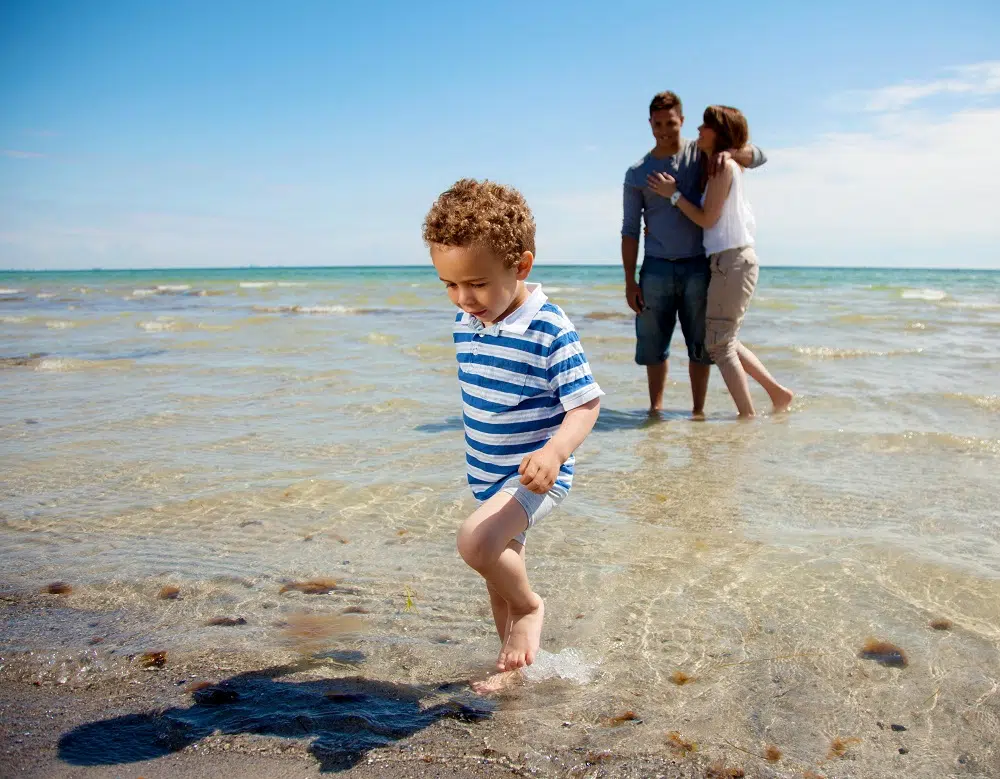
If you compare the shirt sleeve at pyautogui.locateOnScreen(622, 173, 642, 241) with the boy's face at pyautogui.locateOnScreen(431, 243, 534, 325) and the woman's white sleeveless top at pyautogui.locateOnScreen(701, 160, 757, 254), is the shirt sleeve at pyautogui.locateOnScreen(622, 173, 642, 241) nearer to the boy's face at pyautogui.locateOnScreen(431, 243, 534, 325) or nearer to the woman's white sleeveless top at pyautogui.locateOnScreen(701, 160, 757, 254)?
the woman's white sleeveless top at pyautogui.locateOnScreen(701, 160, 757, 254)

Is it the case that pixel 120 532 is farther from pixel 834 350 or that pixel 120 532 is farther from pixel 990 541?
pixel 834 350

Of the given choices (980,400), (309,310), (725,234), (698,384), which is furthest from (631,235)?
(309,310)

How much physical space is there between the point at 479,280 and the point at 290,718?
124 cm

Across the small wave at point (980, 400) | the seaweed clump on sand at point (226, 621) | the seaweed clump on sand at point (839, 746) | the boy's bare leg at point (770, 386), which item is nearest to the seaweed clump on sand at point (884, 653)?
the seaweed clump on sand at point (839, 746)

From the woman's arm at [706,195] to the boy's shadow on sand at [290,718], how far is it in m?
4.05

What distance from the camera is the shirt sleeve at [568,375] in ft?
7.16

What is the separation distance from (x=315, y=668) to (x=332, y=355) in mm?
6975

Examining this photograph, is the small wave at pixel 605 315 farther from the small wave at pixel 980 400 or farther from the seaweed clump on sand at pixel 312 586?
the seaweed clump on sand at pixel 312 586

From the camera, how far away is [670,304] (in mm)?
5906

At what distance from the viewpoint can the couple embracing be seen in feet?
17.9

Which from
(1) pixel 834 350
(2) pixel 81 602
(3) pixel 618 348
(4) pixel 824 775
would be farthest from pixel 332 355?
(4) pixel 824 775

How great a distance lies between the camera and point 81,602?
2.77 metres

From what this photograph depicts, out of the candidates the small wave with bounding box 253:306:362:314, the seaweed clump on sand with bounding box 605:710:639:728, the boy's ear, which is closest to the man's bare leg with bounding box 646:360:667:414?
the boy's ear

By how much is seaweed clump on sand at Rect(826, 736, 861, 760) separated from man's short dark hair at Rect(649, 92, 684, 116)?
4.44 metres
